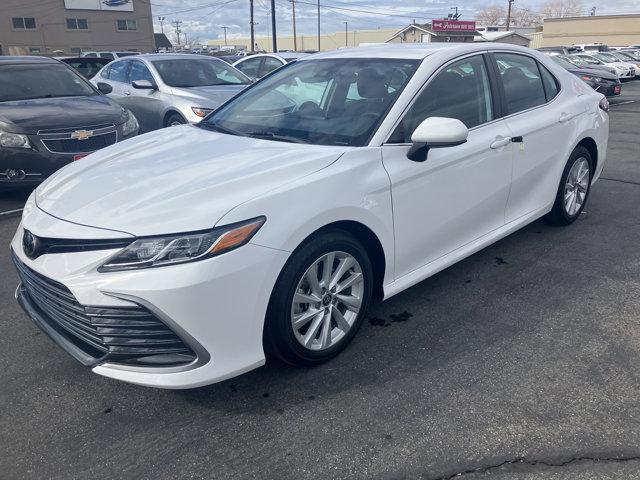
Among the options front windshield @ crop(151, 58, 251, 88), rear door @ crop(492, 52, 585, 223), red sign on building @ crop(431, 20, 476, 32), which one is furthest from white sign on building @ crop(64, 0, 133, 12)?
rear door @ crop(492, 52, 585, 223)

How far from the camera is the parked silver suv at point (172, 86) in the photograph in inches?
316

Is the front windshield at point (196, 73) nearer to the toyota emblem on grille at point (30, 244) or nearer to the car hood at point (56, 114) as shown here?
the car hood at point (56, 114)

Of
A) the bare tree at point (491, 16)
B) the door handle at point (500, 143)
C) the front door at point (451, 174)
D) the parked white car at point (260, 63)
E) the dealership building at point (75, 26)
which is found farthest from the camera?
the bare tree at point (491, 16)

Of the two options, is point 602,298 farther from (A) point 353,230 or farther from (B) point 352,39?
(B) point 352,39

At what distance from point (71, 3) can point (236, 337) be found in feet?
221

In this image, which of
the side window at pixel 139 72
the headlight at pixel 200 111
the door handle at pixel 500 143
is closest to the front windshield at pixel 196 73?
the side window at pixel 139 72

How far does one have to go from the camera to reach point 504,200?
3.90 m

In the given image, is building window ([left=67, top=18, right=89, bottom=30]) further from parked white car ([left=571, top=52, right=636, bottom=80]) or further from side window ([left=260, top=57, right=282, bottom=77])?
side window ([left=260, top=57, right=282, bottom=77])

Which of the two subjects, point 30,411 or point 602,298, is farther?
point 602,298

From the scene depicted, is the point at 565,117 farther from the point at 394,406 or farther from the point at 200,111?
the point at 200,111

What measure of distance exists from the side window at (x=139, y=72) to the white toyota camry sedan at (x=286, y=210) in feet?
17.7

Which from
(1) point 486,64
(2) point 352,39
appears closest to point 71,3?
(2) point 352,39

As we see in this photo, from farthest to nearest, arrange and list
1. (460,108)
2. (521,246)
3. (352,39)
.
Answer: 1. (352,39)
2. (521,246)
3. (460,108)

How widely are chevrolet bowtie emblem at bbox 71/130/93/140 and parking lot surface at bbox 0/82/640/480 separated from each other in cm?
287
